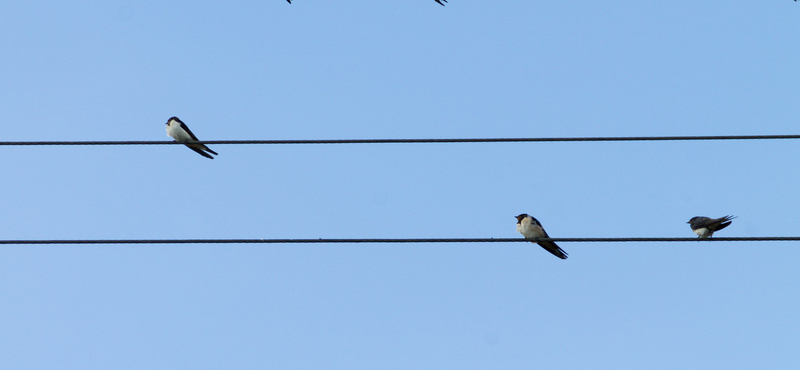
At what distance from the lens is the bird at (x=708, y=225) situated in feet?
35.0

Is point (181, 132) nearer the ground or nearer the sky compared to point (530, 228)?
nearer the sky

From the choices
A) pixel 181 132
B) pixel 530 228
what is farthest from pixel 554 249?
pixel 181 132

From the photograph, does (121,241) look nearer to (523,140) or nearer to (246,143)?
(246,143)

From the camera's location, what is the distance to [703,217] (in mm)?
11492

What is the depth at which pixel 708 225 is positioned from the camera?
10914 millimetres

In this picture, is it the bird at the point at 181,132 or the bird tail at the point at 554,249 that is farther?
the bird at the point at 181,132

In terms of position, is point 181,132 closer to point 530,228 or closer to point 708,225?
point 530,228

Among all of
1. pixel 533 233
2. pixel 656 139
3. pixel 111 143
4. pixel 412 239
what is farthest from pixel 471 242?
pixel 533 233

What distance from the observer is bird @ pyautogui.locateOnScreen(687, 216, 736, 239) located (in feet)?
35.0

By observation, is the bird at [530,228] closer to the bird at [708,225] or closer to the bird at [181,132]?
the bird at [708,225]

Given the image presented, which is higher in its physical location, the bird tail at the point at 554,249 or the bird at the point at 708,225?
the bird at the point at 708,225

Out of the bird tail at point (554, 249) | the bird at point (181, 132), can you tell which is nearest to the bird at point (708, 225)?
the bird tail at point (554, 249)

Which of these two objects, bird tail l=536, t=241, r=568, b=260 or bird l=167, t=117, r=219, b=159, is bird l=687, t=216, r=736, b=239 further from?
bird l=167, t=117, r=219, b=159

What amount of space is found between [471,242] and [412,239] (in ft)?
1.37
